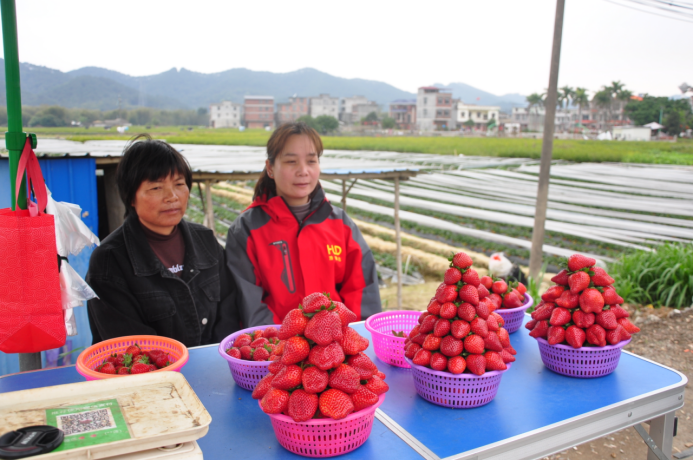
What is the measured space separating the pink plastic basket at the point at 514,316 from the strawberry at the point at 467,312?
2.29 ft

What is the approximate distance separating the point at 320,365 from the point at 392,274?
6.95 m

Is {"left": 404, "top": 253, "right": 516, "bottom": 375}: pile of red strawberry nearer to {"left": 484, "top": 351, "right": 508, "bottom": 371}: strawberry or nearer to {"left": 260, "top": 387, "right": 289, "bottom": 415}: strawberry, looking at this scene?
{"left": 484, "top": 351, "right": 508, "bottom": 371}: strawberry

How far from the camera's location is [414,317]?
1.88 metres

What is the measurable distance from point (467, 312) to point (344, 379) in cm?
46

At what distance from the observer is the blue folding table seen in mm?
1198

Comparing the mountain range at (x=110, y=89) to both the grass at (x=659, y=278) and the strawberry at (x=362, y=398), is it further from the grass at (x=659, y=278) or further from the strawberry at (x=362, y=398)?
the grass at (x=659, y=278)

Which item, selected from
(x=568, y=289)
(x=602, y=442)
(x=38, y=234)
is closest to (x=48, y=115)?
(x=38, y=234)

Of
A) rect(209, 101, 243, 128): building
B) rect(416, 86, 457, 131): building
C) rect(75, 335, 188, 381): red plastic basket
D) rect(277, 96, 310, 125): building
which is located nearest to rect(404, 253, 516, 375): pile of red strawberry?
rect(75, 335, 188, 381): red plastic basket

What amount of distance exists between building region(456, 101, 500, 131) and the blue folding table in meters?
58.4

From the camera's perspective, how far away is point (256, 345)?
1500 millimetres

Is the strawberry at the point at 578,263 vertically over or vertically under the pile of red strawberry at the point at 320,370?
over

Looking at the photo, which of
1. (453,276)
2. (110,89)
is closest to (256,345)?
(453,276)

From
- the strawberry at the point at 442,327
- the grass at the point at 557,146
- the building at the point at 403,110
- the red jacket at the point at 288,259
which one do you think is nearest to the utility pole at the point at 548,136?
the grass at the point at 557,146

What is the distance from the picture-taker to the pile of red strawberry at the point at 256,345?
1.45 m
